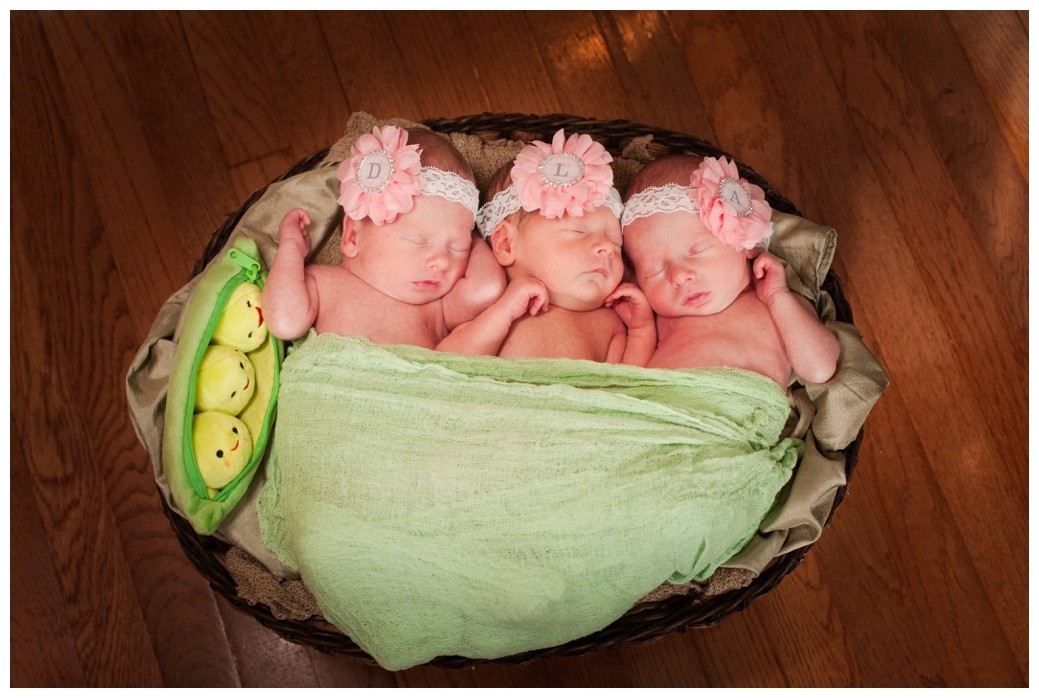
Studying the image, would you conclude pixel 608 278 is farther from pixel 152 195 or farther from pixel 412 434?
pixel 152 195

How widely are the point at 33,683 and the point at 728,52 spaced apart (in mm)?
1702

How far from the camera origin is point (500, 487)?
1.03 m

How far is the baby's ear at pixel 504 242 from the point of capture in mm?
1256

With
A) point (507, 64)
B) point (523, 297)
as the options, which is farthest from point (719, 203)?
point (507, 64)

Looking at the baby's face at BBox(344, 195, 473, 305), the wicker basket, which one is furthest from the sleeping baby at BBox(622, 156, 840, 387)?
the baby's face at BBox(344, 195, 473, 305)

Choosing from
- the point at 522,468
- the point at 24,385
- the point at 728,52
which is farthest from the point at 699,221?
the point at 24,385

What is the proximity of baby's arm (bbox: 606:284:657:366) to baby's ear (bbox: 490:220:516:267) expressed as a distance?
0.16 m

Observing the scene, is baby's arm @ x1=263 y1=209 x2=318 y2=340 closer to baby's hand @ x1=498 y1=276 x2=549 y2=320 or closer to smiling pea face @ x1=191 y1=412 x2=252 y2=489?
smiling pea face @ x1=191 y1=412 x2=252 y2=489

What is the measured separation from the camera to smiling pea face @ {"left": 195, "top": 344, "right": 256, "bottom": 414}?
3.87 feet

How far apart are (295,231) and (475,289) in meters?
0.28

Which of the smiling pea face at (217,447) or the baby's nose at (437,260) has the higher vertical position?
the baby's nose at (437,260)

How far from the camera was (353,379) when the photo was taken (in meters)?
1.10

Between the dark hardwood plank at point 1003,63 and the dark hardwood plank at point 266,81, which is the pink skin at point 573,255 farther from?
the dark hardwood plank at point 1003,63

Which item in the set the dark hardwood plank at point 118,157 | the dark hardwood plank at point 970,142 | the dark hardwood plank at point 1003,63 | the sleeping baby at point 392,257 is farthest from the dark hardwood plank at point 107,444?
the dark hardwood plank at point 1003,63
